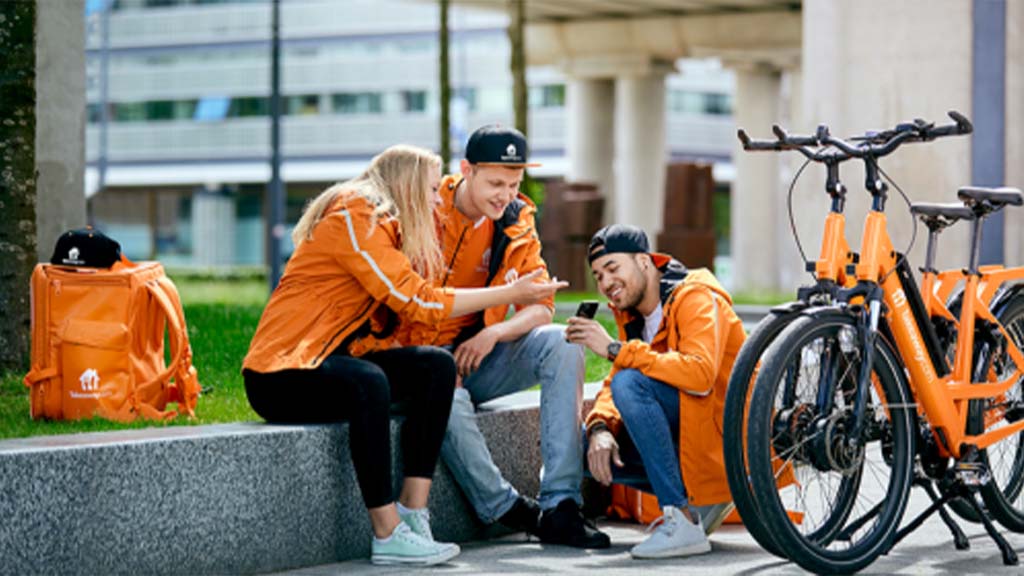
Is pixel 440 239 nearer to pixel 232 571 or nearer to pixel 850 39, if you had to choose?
pixel 232 571

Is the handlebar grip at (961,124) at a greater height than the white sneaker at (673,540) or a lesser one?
greater

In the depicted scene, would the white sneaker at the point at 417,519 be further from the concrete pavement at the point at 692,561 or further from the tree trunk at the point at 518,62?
the tree trunk at the point at 518,62

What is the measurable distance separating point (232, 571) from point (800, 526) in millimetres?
1798

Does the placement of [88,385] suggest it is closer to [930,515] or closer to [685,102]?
[930,515]

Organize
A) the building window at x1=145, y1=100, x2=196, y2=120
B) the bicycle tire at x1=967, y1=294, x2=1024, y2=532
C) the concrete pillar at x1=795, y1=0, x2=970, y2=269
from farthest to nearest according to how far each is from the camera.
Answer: the building window at x1=145, y1=100, x2=196, y2=120, the concrete pillar at x1=795, y1=0, x2=970, y2=269, the bicycle tire at x1=967, y1=294, x2=1024, y2=532

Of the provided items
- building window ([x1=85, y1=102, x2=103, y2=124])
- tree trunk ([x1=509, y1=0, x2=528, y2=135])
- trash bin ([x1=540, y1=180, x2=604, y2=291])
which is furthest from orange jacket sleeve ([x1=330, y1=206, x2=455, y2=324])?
building window ([x1=85, y1=102, x2=103, y2=124])

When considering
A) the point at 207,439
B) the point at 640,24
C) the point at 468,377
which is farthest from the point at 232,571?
the point at 640,24

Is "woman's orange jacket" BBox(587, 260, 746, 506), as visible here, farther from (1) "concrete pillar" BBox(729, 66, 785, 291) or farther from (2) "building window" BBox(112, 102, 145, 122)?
(2) "building window" BBox(112, 102, 145, 122)

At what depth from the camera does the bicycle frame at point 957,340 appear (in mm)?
5984

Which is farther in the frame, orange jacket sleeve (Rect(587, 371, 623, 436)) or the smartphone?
orange jacket sleeve (Rect(587, 371, 623, 436))

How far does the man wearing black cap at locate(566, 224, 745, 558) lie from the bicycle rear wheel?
Result: 1.64 ft

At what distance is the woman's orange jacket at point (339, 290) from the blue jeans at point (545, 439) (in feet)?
1.58

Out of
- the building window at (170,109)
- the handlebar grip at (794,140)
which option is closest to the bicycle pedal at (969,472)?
the handlebar grip at (794,140)

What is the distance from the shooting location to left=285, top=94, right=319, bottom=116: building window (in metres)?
69.5
